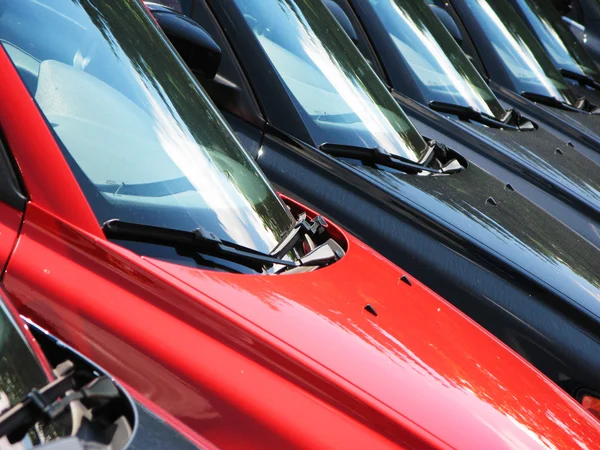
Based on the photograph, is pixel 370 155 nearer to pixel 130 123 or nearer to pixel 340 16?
pixel 340 16

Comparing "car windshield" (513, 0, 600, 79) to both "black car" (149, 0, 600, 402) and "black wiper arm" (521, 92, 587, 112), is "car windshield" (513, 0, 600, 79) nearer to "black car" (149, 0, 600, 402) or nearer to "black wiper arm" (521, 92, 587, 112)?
"black wiper arm" (521, 92, 587, 112)

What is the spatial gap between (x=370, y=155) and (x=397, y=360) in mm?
1709

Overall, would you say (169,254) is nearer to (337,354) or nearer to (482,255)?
(337,354)

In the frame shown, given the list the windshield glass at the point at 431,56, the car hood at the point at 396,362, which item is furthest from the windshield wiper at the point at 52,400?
the windshield glass at the point at 431,56

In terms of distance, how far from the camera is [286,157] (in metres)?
3.72

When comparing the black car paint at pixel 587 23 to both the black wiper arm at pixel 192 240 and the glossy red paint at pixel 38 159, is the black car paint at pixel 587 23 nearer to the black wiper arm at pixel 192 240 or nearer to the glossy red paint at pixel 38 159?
the black wiper arm at pixel 192 240

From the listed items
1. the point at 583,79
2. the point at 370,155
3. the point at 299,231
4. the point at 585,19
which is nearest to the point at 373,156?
the point at 370,155

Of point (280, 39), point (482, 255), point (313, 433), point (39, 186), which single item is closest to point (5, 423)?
point (313, 433)

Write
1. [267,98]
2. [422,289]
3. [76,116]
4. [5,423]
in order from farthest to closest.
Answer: [267,98]
[422,289]
[76,116]
[5,423]

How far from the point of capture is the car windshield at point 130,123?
2.37 metres

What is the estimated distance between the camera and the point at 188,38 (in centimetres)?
339

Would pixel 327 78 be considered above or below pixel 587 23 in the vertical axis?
below

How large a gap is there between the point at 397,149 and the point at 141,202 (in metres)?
1.95

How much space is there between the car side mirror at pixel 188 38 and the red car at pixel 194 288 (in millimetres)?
492
